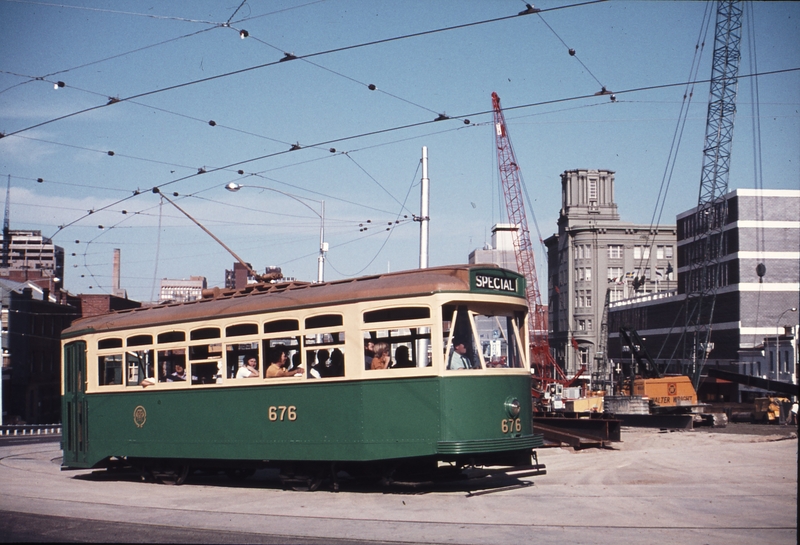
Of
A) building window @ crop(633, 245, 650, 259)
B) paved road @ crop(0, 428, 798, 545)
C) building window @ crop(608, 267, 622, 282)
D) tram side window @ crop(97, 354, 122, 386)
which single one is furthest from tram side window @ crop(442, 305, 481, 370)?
building window @ crop(633, 245, 650, 259)

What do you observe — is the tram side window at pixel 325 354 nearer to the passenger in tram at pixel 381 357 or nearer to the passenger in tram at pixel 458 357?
the passenger in tram at pixel 381 357

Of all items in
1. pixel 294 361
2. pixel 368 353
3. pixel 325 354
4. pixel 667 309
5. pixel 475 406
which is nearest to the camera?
→ pixel 475 406

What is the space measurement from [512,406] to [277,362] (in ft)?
12.8

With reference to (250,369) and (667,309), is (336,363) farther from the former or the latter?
(667,309)

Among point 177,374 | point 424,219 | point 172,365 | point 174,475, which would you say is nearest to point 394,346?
point 177,374

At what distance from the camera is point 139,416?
18.2 m

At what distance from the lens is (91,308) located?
78188 mm

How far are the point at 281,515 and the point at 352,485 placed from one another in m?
3.63

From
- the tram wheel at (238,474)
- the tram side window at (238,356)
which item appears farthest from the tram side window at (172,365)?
the tram wheel at (238,474)

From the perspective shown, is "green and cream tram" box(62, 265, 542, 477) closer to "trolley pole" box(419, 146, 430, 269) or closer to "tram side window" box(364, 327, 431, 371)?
"tram side window" box(364, 327, 431, 371)

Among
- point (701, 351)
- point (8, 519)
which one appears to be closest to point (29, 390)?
point (701, 351)

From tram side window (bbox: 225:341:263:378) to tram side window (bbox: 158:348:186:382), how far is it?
125 cm

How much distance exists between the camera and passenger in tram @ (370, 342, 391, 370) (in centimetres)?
1477

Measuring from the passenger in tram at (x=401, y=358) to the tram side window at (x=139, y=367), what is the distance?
5.44 metres
